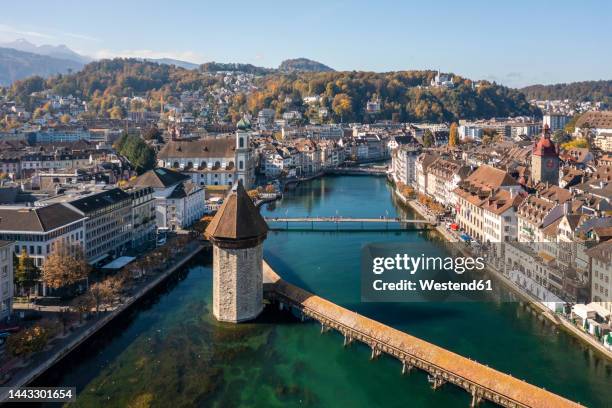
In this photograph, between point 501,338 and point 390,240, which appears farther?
point 390,240

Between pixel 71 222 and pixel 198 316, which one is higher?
pixel 71 222

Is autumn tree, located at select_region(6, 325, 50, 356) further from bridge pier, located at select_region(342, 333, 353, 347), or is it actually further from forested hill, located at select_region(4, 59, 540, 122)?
forested hill, located at select_region(4, 59, 540, 122)

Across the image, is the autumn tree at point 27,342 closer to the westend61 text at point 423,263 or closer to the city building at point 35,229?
the city building at point 35,229

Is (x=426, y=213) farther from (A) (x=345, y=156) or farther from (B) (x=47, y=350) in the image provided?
(A) (x=345, y=156)

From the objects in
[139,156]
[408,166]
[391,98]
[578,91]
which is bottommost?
[408,166]

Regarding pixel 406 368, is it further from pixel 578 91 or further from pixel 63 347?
pixel 578 91

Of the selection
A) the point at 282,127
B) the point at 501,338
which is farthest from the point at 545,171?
the point at 282,127

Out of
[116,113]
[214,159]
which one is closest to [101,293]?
[214,159]
